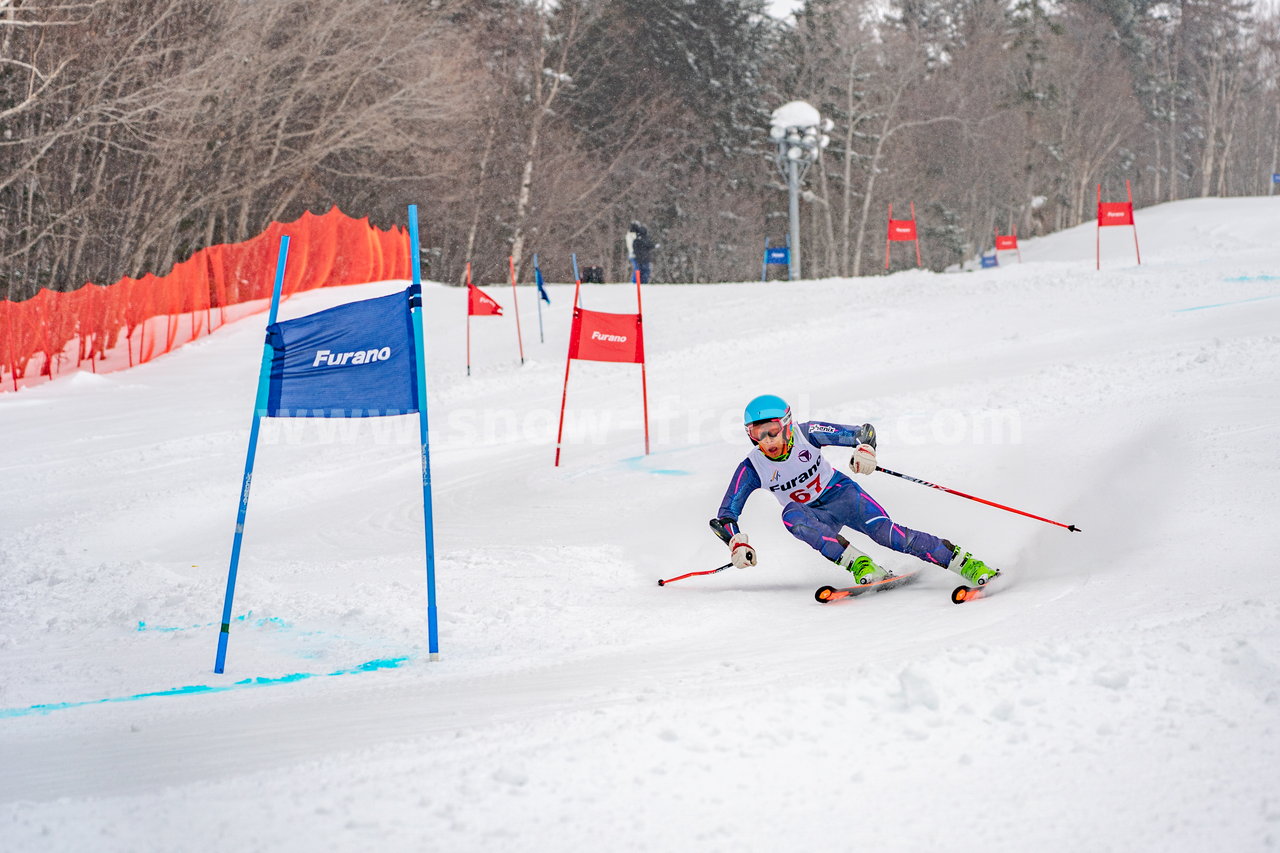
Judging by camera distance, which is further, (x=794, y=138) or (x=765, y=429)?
(x=794, y=138)

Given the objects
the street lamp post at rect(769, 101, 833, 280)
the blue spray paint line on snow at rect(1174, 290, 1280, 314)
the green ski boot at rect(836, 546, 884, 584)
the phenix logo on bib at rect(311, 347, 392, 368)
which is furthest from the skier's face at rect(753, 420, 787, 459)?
the street lamp post at rect(769, 101, 833, 280)

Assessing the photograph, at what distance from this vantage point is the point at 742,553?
281 inches

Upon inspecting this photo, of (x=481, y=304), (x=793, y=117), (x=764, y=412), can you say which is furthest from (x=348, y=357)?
(x=793, y=117)

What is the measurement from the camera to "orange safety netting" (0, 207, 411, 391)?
18.1 metres

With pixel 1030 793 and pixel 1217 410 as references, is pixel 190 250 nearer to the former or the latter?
pixel 1217 410

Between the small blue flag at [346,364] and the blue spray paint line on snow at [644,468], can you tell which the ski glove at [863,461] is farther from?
the blue spray paint line on snow at [644,468]

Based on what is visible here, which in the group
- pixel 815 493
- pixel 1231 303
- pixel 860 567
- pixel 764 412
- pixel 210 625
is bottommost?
pixel 210 625

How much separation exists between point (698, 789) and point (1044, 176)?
55.5 m

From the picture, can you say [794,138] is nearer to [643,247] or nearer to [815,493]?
[643,247]

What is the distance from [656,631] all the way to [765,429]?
1605mm

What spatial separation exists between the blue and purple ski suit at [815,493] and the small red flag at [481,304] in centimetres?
1285

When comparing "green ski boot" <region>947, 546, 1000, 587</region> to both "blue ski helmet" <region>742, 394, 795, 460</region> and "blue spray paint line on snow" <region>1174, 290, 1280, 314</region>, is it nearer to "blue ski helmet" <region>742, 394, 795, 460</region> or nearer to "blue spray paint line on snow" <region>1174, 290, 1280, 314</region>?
"blue ski helmet" <region>742, 394, 795, 460</region>

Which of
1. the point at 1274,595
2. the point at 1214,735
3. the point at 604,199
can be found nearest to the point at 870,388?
the point at 1274,595

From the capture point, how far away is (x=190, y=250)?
101 ft
